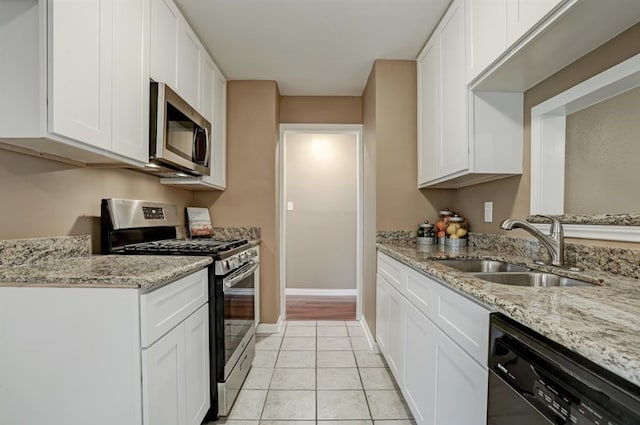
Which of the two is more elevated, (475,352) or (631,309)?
(631,309)

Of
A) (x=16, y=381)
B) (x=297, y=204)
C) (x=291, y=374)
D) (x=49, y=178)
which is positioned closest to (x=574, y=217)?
(x=291, y=374)

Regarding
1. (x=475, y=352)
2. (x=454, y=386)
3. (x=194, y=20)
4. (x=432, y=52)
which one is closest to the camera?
(x=475, y=352)

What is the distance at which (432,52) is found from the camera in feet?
7.16

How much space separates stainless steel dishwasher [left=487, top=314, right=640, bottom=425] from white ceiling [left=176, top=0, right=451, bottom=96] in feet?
6.36

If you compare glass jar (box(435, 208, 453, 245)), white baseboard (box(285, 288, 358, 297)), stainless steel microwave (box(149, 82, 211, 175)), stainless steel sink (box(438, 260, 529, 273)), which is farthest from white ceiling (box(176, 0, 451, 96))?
white baseboard (box(285, 288, 358, 297))

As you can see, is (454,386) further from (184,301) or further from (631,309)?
(184,301)

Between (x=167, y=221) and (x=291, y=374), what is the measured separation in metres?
1.42

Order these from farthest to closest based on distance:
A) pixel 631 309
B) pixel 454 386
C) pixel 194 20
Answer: pixel 194 20, pixel 454 386, pixel 631 309

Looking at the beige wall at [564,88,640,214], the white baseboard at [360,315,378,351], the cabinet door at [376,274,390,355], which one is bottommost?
the white baseboard at [360,315,378,351]

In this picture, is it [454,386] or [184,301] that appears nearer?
[454,386]

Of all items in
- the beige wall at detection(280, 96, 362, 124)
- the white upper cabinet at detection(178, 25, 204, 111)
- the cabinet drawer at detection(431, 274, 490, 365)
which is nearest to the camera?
the cabinet drawer at detection(431, 274, 490, 365)

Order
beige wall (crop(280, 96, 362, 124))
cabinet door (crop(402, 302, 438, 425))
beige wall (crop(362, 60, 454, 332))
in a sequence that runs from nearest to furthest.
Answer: cabinet door (crop(402, 302, 438, 425))
beige wall (crop(362, 60, 454, 332))
beige wall (crop(280, 96, 362, 124))

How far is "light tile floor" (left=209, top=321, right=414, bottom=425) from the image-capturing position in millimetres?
1727

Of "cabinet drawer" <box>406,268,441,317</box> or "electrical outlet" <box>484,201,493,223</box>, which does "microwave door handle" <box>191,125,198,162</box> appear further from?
"electrical outlet" <box>484,201,493,223</box>
